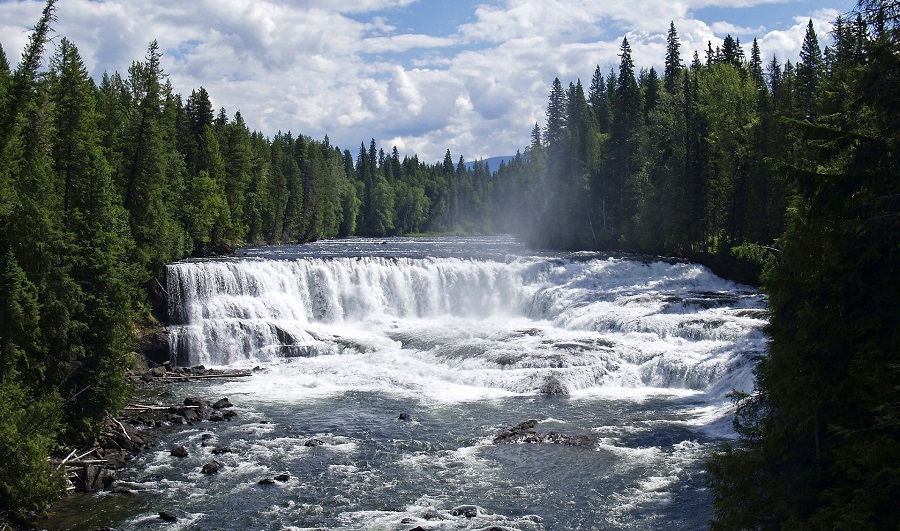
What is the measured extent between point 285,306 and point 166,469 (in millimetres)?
21176

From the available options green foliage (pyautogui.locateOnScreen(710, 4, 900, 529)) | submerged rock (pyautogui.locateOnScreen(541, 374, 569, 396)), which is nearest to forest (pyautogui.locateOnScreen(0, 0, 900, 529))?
green foliage (pyautogui.locateOnScreen(710, 4, 900, 529))

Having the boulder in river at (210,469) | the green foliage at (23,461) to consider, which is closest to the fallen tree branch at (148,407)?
the boulder in river at (210,469)

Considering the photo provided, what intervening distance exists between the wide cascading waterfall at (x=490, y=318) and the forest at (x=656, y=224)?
3667mm

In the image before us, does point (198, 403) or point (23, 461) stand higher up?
point (23, 461)

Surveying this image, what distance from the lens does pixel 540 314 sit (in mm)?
42625

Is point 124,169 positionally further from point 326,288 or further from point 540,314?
point 540,314

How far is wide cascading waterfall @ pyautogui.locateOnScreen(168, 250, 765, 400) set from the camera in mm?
29234

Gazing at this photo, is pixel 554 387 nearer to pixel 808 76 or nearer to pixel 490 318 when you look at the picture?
pixel 490 318

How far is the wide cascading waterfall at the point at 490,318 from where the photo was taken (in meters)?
29.2


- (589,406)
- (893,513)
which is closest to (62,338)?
(589,406)

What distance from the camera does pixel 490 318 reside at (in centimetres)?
4403

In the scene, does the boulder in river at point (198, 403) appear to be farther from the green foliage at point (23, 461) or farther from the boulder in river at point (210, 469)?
the green foliage at point (23, 461)

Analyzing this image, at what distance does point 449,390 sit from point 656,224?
108 feet

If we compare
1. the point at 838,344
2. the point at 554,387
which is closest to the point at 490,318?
the point at 554,387
